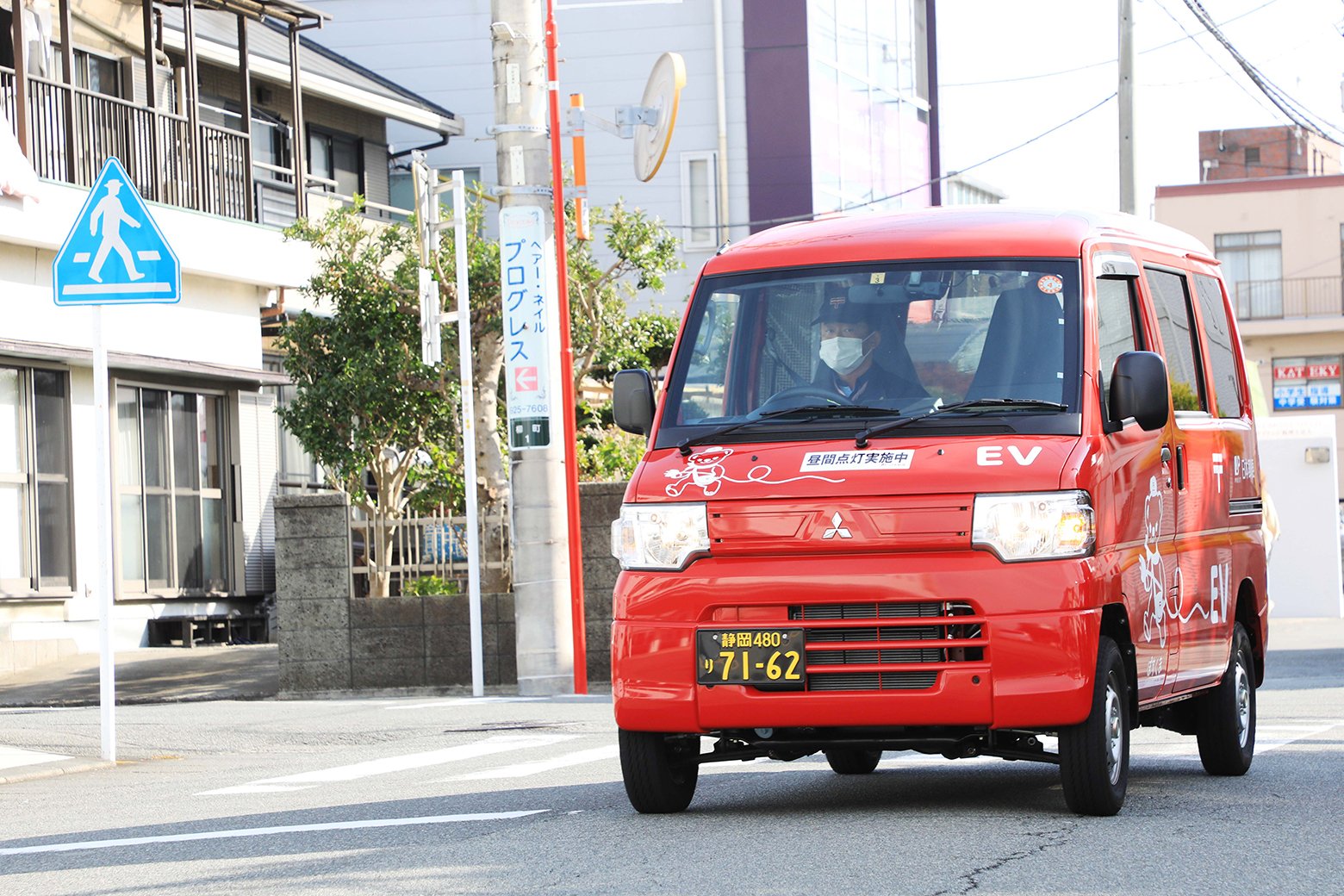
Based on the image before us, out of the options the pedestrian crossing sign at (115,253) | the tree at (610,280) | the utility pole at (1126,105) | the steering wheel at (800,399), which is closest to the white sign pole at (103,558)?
the pedestrian crossing sign at (115,253)

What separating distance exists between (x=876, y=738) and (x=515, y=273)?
1001 centimetres

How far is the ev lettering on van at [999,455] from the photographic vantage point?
7.21m

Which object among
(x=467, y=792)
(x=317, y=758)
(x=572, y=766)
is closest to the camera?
(x=467, y=792)

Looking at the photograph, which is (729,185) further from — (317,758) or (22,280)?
(317,758)

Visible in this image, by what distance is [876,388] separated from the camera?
7.72 metres

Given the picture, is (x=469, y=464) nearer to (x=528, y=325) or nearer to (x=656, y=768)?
(x=528, y=325)

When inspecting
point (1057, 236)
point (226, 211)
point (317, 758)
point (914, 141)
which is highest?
point (914, 141)

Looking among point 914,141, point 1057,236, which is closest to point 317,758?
point 1057,236

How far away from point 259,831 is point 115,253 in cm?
494

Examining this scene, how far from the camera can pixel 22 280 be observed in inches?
814

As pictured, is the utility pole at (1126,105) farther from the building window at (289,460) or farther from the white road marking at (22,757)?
the white road marking at (22,757)

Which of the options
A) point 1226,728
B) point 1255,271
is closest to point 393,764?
point 1226,728

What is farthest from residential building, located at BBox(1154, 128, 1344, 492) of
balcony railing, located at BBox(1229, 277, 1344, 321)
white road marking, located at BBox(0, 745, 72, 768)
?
white road marking, located at BBox(0, 745, 72, 768)

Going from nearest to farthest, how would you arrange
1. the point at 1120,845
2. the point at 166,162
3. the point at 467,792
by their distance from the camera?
the point at 1120,845 < the point at 467,792 < the point at 166,162
